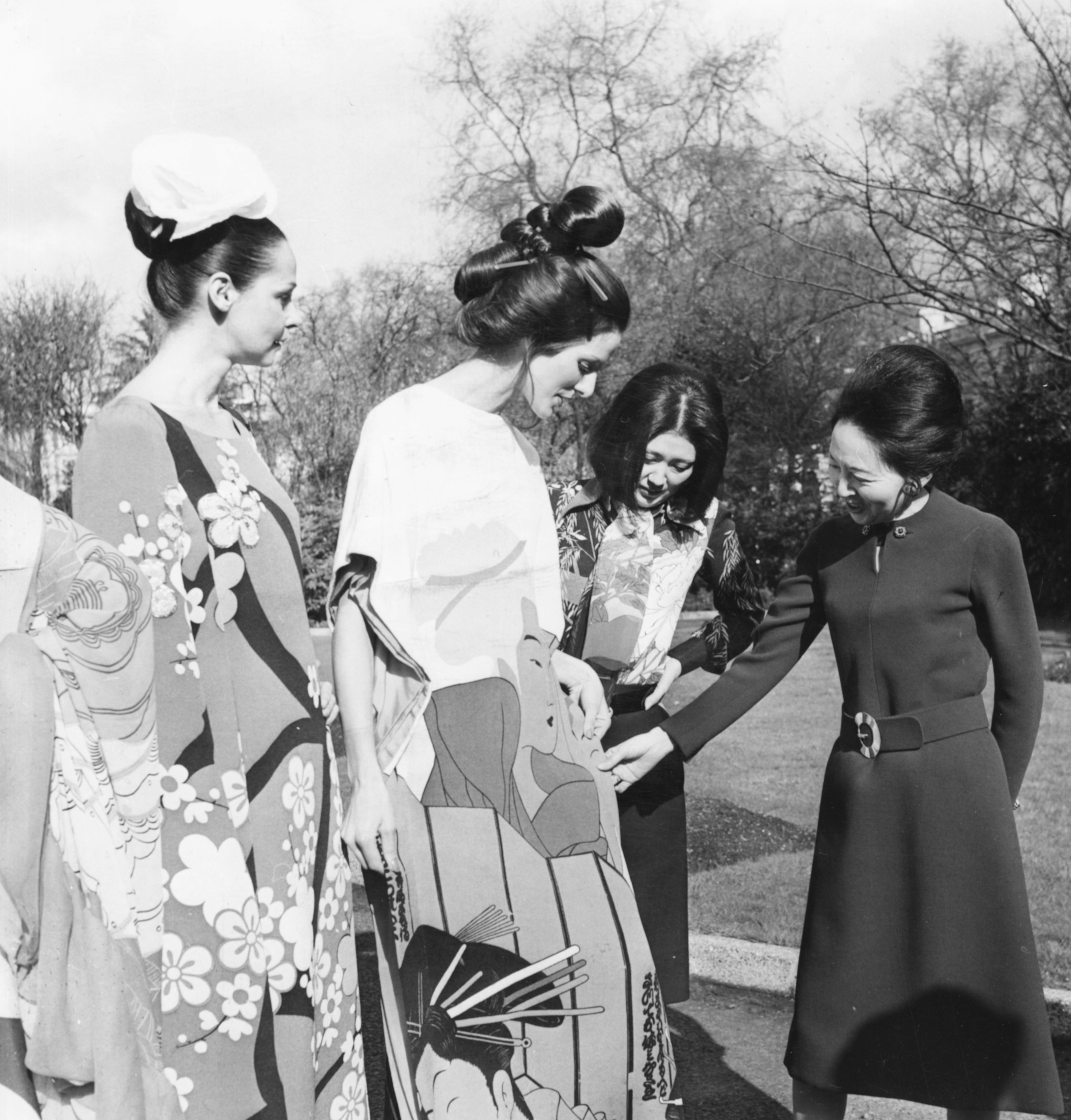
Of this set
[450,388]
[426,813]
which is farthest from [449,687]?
[450,388]

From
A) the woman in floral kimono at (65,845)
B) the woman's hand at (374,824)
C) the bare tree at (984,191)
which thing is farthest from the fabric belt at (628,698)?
the bare tree at (984,191)

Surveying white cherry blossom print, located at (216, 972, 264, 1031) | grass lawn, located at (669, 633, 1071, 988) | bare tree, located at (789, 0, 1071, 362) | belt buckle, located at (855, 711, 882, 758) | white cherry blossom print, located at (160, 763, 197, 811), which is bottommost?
grass lawn, located at (669, 633, 1071, 988)

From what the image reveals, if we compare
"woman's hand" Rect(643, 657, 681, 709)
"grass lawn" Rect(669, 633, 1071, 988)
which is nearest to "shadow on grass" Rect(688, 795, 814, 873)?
"grass lawn" Rect(669, 633, 1071, 988)

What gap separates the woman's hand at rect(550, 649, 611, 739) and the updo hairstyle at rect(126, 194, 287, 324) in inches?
42.2

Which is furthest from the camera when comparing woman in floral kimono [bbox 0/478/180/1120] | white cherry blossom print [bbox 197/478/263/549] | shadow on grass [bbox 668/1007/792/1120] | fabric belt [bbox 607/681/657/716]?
shadow on grass [bbox 668/1007/792/1120]

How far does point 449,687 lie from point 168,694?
0.57 metres

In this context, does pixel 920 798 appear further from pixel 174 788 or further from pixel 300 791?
pixel 174 788

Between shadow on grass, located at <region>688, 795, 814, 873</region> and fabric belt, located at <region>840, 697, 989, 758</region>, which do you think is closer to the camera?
fabric belt, located at <region>840, 697, 989, 758</region>

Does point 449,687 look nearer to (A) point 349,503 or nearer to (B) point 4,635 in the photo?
(A) point 349,503

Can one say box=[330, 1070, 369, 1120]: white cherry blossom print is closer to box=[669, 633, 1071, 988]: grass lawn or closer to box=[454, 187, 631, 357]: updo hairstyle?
box=[454, 187, 631, 357]: updo hairstyle

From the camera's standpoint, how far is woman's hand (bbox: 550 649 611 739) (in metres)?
3.08

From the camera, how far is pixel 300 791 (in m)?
2.75

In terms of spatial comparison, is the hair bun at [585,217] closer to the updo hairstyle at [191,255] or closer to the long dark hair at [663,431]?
the long dark hair at [663,431]

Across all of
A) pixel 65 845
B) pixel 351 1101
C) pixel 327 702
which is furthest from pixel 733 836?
pixel 65 845
